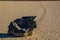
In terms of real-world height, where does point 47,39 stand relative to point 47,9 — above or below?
below

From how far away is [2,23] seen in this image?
3.62ft

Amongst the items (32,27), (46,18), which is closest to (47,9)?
(46,18)

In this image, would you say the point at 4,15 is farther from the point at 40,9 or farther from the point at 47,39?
the point at 47,39

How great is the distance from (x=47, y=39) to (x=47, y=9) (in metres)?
0.50

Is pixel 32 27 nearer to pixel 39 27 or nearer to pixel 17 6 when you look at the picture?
pixel 39 27

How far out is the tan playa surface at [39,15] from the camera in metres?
0.97

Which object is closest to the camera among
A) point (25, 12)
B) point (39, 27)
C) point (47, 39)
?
point (47, 39)

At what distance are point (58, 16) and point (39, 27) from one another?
26 cm

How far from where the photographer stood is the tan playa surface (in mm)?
971

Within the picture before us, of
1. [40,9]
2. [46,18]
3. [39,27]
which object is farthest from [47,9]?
[39,27]

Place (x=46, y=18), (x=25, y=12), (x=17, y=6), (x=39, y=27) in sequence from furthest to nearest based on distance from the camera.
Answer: (x=17, y=6) → (x=25, y=12) → (x=46, y=18) → (x=39, y=27)

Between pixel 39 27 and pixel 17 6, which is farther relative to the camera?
pixel 17 6

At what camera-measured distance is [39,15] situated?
1231 millimetres

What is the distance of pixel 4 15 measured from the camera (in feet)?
4.08
